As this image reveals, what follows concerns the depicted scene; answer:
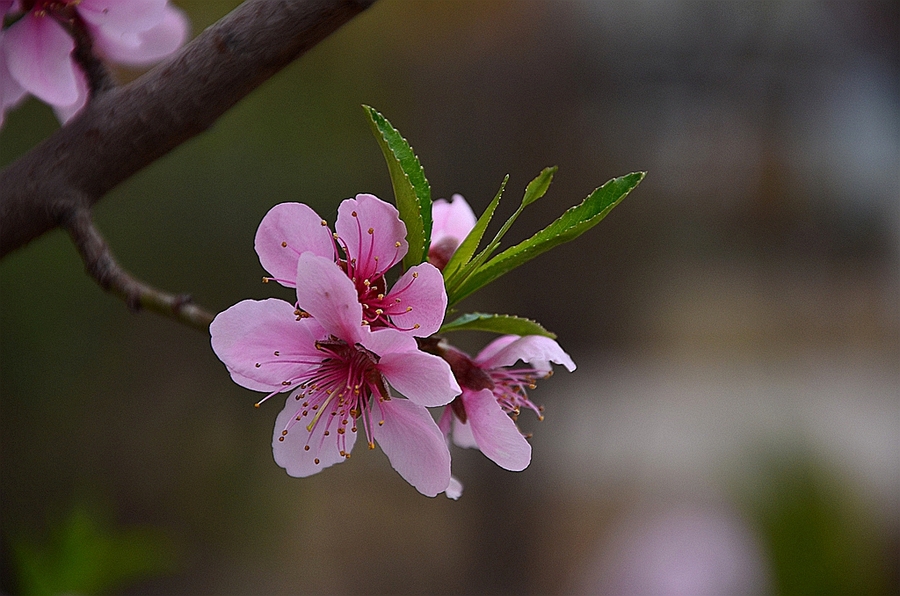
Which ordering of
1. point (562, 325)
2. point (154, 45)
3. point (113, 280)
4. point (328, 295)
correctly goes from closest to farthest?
point (328, 295) → point (113, 280) → point (154, 45) → point (562, 325)

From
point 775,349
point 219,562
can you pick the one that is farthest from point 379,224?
point 775,349

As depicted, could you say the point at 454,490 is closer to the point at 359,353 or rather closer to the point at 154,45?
the point at 359,353

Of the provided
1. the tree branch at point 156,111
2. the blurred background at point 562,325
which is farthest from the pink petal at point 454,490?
the blurred background at point 562,325

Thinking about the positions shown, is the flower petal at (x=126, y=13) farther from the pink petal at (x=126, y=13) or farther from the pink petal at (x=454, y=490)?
the pink petal at (x=454, y=490)

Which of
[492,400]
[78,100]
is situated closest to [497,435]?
[492,400]

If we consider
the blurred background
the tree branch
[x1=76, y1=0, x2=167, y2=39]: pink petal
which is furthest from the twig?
the blurred background

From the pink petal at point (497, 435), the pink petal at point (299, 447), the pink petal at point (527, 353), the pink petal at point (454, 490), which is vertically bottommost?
the pink petal at point (454, 490)
